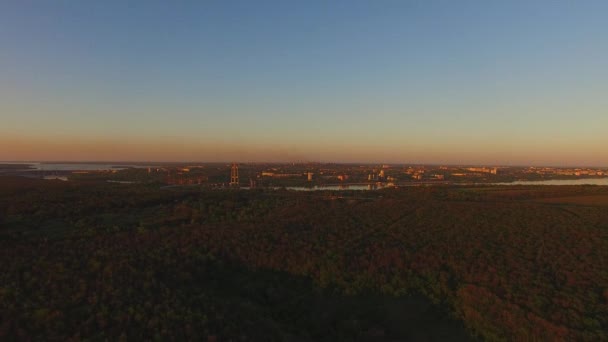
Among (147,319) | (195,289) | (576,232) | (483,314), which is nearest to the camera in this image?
(147,319)

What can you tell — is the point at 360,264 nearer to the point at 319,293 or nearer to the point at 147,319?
the point at 319,293

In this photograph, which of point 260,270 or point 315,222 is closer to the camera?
point 260,270

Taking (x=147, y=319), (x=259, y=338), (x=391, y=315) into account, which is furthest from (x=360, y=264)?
(x=147, y=319)

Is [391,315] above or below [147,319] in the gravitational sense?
below

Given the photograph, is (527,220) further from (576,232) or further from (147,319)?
(147,319)

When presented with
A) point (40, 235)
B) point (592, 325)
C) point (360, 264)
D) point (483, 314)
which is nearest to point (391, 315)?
point (483, 314)

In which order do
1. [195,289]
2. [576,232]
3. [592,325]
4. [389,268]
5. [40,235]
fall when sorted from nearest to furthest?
[592,325]
[195,289]
[389,268]
[40,235]
[576,232]
